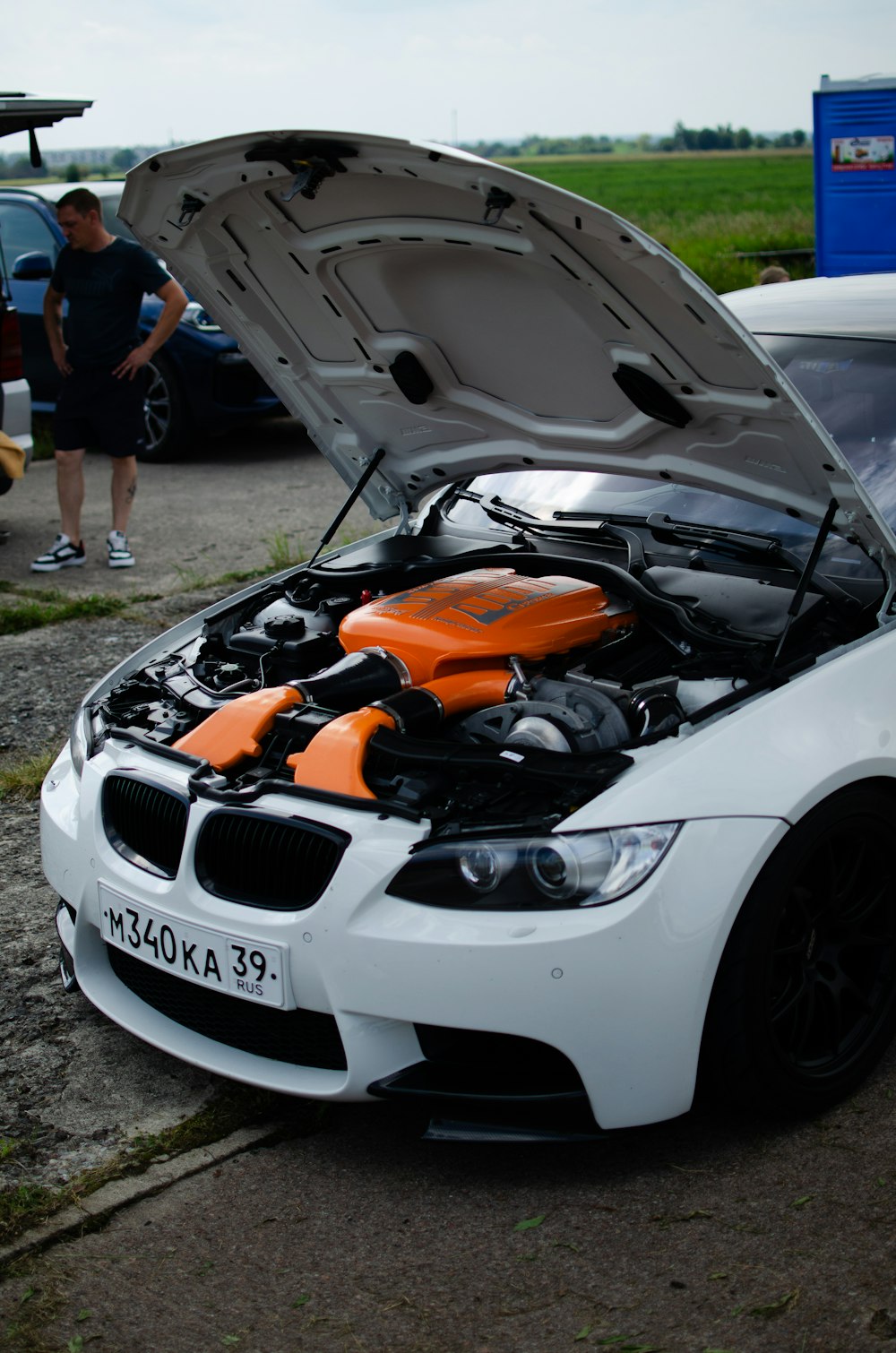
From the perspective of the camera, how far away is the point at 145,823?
116 inches

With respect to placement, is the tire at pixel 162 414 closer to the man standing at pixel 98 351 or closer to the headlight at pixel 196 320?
the headlight at pixel 196 320

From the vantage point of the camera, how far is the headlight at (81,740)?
3249mm

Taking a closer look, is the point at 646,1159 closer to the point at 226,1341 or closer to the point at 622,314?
the point at 226,1341

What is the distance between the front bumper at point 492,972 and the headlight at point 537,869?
0.08 ft

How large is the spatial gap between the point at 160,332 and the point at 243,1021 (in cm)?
523

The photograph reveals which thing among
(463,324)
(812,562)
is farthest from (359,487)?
(812,562)

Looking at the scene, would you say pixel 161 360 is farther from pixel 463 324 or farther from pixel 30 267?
pixel 463 324

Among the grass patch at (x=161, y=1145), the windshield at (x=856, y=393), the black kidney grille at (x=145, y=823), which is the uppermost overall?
the windshield at (x=856, y=393)

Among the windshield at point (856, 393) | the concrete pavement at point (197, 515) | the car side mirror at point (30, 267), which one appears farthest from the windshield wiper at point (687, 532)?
the car side mirror at point (30, 267)

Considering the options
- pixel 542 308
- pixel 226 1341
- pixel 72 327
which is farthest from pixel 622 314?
pixel 72 327

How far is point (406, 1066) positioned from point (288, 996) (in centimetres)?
25

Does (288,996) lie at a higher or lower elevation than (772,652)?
lower

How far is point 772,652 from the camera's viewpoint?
299cm

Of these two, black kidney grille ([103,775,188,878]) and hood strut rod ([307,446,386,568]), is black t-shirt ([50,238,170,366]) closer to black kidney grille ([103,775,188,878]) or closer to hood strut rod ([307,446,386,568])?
hood strut rod ([307,446,386,568])
